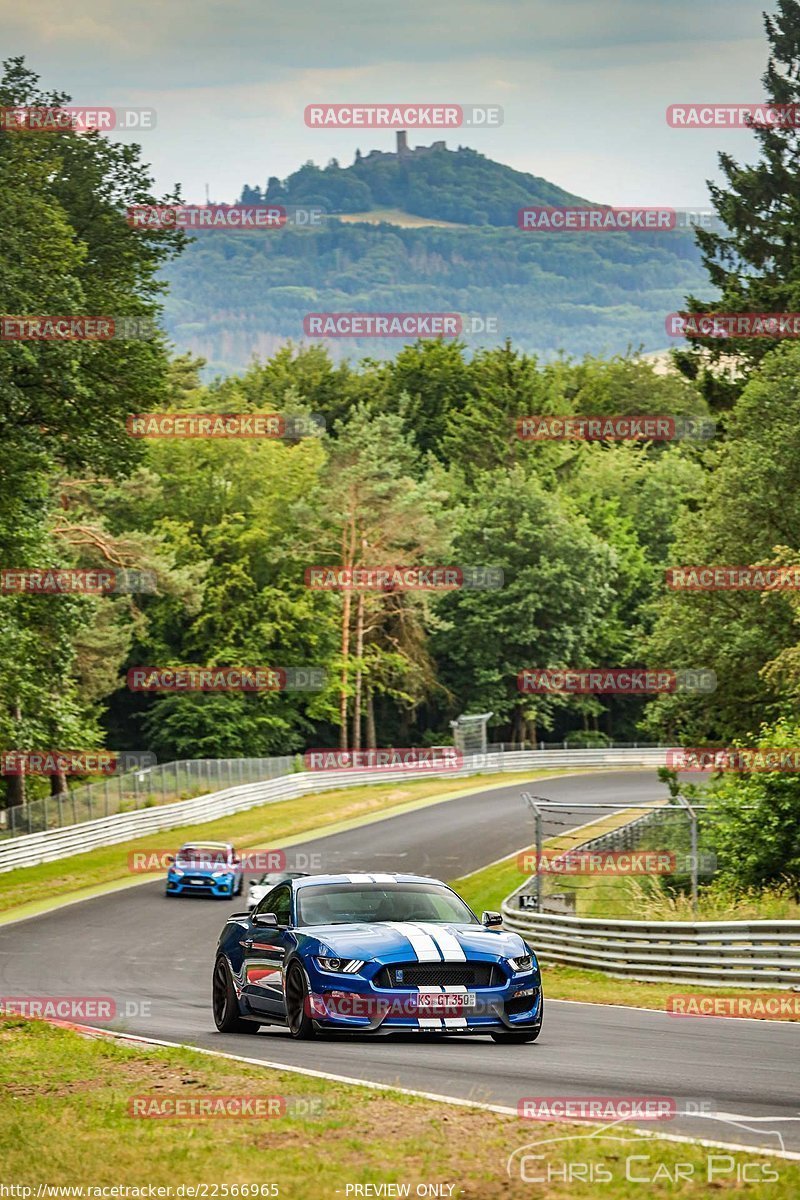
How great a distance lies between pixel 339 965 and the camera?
1257cm

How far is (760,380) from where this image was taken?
44.2 meters

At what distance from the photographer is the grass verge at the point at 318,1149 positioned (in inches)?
281

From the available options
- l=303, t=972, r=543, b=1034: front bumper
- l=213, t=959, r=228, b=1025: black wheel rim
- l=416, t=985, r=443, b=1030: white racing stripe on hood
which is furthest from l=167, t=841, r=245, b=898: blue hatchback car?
l=416, t=985, r=443, b=1030: white racing stripe on hood

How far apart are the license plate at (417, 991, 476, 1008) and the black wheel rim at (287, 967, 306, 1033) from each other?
0.96 meters

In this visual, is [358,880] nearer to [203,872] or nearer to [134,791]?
[203,872]

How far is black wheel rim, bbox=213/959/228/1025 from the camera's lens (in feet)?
48.2

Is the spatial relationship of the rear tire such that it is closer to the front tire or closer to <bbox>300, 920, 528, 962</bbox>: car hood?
the front tire

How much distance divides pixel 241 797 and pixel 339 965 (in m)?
48.5

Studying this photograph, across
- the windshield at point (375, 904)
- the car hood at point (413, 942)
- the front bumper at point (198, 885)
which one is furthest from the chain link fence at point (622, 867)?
the front bumper at point (198, 885)

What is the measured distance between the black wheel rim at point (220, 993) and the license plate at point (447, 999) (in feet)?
8.96

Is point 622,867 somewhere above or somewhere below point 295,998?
below

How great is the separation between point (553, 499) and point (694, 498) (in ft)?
124

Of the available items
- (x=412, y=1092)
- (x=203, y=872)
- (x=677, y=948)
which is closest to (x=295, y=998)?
(x=412, y=1092)

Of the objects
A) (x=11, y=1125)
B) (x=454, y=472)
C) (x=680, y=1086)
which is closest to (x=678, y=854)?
(x=680, y=1086)
